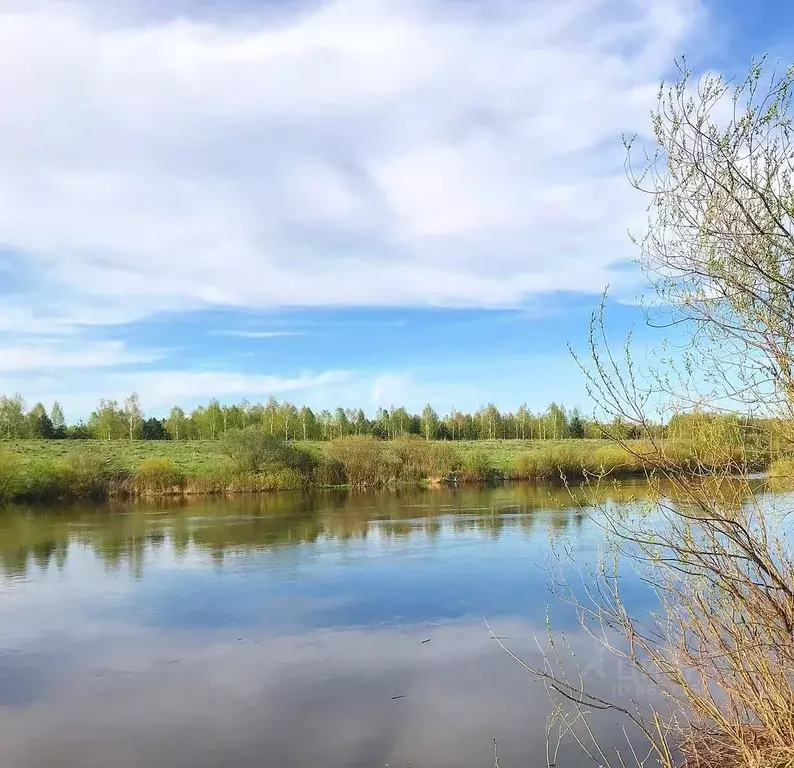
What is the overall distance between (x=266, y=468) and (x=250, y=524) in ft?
45.8

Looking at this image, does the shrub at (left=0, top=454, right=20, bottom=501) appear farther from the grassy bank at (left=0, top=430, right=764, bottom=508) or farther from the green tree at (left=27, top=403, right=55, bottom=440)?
the green tree at (left=27, top=403, right=55, bottom=440)

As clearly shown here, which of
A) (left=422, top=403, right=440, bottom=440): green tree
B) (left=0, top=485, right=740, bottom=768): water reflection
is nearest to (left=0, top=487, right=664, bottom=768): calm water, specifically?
(left=0, top=485, right=740, bottom=768): water reflection

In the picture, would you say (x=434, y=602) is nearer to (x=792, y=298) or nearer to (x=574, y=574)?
(x=574, y=574)

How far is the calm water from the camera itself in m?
6.60

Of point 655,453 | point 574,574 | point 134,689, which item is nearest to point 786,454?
point 655,453

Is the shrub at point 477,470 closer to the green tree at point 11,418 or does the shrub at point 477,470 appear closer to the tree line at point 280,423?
the tree line at point 280,423

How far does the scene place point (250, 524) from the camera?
21.6m

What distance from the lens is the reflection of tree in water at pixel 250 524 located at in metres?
17.1

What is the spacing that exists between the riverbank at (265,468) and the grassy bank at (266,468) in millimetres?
43

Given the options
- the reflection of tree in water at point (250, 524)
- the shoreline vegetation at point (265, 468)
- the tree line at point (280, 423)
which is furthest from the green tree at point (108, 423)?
the reflection of tree in water at point (250, 524)

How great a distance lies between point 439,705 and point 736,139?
6.06 metres

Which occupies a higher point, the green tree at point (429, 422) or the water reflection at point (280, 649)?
the green tree at point (429, 422)

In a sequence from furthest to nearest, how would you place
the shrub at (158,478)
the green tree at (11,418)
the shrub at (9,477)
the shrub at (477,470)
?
the green tree at (11,418) < the shrub at (477,470) < the shrub at (158,478) < the shrub at (9,477)

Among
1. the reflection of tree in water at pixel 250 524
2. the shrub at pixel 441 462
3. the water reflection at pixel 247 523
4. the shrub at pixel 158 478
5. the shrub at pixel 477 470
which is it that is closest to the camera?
the reflection of tree in water at pixel 250 524
